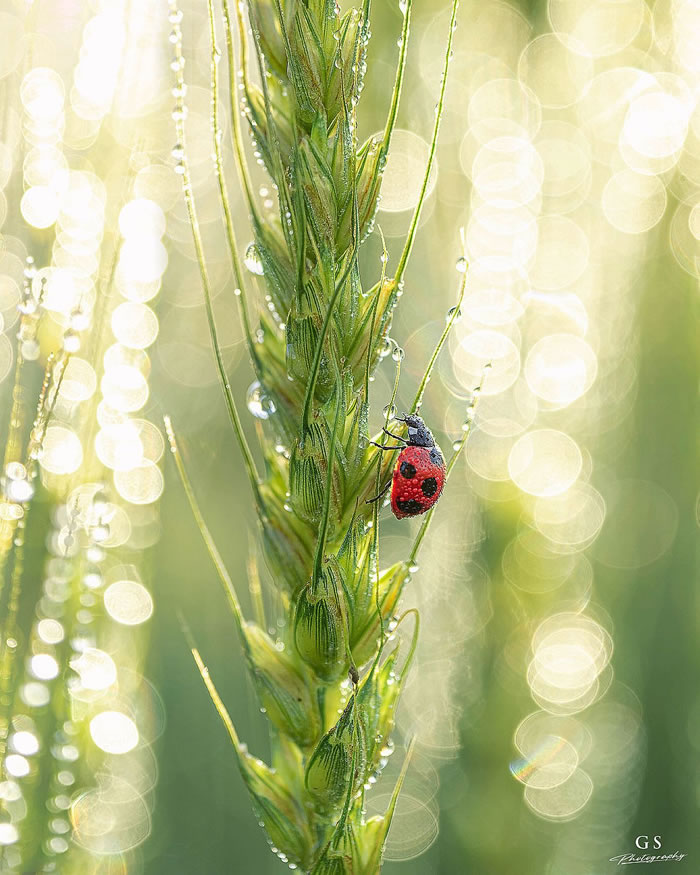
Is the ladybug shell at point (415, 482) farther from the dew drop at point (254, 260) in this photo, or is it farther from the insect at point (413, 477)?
the dew drop at point (254, 260)

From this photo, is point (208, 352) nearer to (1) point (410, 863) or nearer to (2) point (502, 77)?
(2) point (502, 77)

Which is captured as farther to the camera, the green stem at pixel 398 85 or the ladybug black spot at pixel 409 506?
the ladybug black spot at pixel 409 506

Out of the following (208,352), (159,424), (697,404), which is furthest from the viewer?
(208,352)

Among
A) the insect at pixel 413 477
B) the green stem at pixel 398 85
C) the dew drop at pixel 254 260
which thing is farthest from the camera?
the insect at pixel 413 477

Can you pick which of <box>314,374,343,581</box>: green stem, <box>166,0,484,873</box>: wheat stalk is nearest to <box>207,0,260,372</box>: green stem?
<box>166,0,484,873</box>: wheat stalk

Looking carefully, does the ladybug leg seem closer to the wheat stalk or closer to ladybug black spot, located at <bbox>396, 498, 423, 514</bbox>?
the wheat stalk

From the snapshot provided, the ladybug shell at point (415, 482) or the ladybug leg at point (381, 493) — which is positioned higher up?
the ladybug leg at point (381, 493)

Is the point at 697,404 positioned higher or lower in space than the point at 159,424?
higher

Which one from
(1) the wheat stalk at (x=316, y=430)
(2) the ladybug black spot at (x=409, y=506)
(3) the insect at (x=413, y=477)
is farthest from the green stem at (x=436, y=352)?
(2) the ladybug black spot at (x=409, y=506)

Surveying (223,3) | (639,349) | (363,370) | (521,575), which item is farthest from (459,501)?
(223,3)

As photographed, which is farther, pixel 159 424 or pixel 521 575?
pixel 159 424
